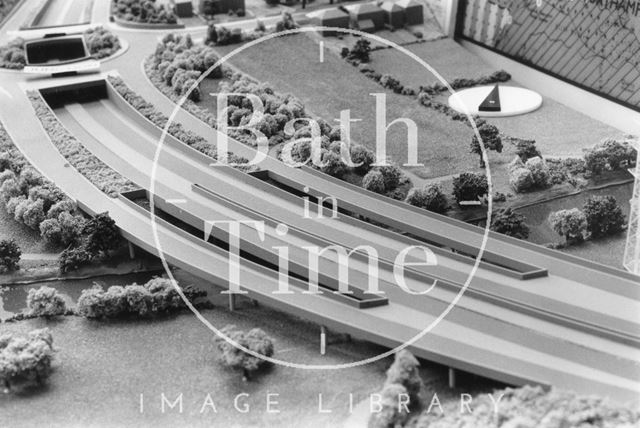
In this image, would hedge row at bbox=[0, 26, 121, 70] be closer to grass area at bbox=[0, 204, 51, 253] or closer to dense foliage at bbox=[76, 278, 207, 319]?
grass area at bbox=[0, 204, 51, 253]

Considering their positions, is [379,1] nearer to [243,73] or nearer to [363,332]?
[243,73]

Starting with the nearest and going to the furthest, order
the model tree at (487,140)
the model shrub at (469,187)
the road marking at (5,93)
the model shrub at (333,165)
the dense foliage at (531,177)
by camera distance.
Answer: the model shrub at (469,187) → the dense foliage at (531,177) → the model shrub at (333,165) → the model tree at (487,140) → the road marking at (5,93)

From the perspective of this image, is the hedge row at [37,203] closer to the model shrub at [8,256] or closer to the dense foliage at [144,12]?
the model shrub at [8,256]

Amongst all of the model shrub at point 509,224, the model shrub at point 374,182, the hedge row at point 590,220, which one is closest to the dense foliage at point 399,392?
the model shrub at point 509,224

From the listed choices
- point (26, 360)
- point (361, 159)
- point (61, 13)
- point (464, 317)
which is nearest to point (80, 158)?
point (361, 159)

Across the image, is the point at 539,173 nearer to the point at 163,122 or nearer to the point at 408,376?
the point at 408,376

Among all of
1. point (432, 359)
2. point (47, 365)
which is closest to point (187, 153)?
point (47, 365)

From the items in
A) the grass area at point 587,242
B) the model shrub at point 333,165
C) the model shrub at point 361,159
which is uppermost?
the grass area at point 587,242
